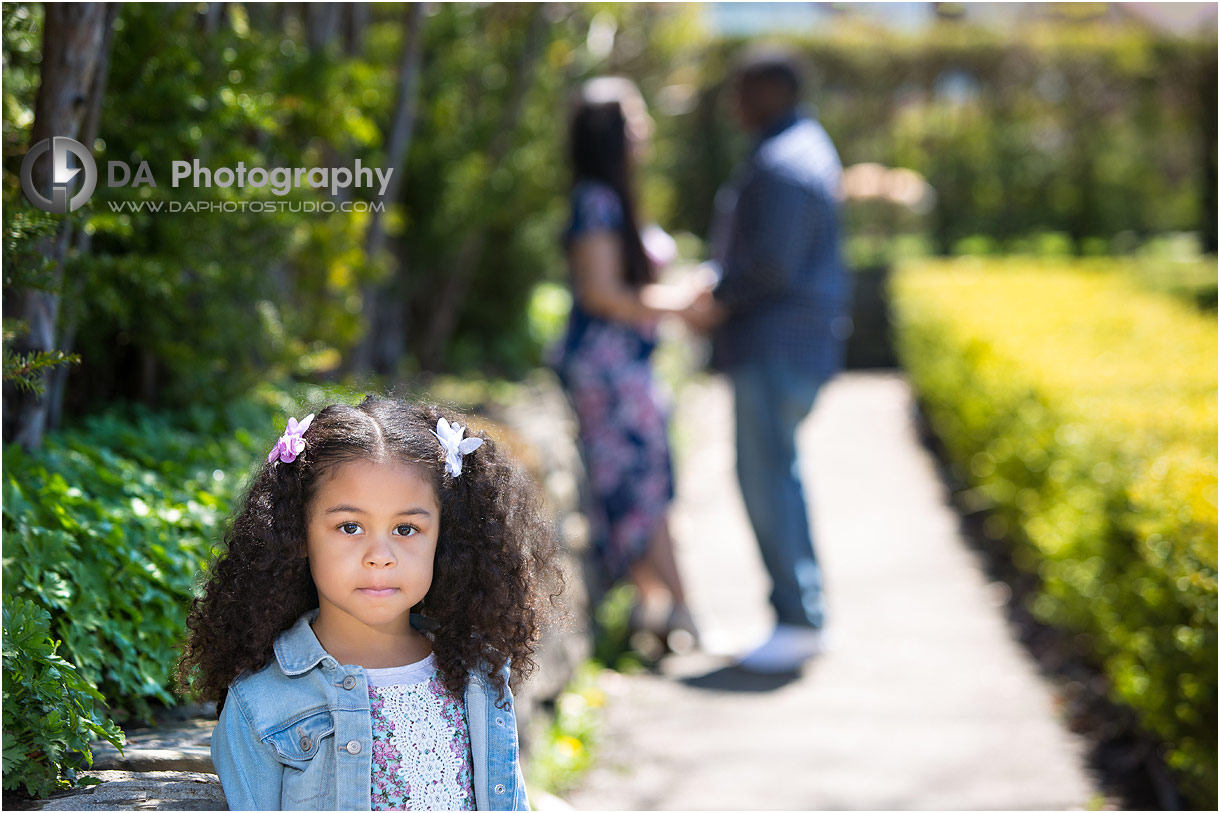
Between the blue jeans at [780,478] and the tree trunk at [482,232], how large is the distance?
2185mm

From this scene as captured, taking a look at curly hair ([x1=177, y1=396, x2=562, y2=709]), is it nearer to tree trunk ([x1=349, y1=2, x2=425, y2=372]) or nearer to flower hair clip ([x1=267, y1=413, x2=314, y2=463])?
flower hair clip ([x1=267, y1=413, x2=314, y2=463])

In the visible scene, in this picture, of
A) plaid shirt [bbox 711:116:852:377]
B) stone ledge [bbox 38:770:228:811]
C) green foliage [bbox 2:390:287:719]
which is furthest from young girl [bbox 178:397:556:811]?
plaid shirt [bbox 711:116:852:377]

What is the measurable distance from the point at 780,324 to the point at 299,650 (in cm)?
270

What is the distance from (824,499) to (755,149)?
292 centimetres

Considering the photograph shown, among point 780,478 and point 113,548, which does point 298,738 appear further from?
point 780,478

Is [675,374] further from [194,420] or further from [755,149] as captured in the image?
[194,420]

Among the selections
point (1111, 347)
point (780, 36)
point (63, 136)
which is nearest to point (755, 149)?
point (1111, 347)

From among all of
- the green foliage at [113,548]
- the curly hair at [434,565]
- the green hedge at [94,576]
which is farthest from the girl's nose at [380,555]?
the green foliage at [113,548]

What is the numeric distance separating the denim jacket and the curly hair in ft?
0.22

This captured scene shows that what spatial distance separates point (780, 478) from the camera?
167 inches

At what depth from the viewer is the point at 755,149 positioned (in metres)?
4.27

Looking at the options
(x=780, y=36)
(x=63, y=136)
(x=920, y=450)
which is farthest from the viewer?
A: (x=780, y=36)

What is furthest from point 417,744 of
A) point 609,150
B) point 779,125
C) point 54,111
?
point 779,125

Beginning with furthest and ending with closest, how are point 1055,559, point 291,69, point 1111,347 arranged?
point 1111,347, point 1055,559, point 291,69
